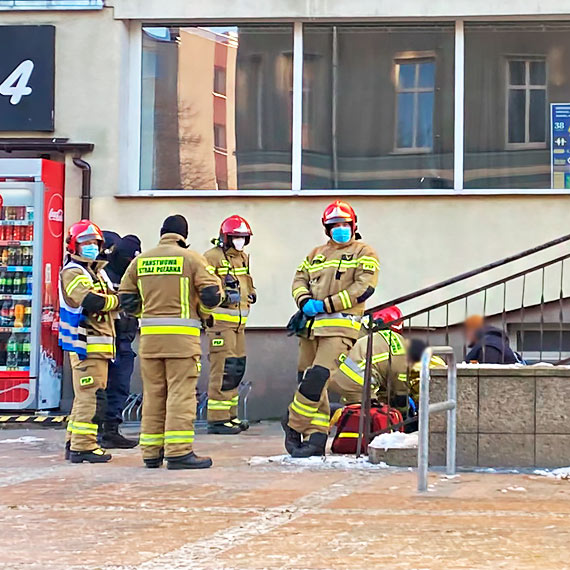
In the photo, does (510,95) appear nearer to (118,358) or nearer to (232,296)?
(232,296)

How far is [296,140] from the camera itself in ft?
44.2

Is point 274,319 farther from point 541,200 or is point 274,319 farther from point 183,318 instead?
point 183,318

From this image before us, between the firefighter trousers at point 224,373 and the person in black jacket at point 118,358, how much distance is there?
3.60 ft

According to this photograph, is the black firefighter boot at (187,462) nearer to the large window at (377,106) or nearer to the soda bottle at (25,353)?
the soda bottle at (25,353)

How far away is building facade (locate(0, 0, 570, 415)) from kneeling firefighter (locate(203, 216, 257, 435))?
102 cm

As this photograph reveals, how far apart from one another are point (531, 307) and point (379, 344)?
8.49ft

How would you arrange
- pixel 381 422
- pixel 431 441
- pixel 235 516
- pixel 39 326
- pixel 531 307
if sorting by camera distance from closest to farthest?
pixel 235 516 < pixel 431 441 < pixel 381 422 < pixel 531 307 < pixel 39 326

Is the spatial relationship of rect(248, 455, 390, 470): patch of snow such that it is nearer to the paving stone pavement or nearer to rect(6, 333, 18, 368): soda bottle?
the paving stone pavement

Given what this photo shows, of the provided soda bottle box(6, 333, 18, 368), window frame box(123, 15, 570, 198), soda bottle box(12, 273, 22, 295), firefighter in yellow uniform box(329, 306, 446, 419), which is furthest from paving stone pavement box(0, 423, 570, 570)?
window frame box(123, 15, 570, 198)

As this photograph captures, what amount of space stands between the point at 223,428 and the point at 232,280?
1437mm

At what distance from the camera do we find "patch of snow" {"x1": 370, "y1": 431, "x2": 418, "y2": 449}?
363 inches

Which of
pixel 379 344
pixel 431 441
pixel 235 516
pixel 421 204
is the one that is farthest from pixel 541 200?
Result: pixel 235 516

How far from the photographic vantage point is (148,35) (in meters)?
13.7

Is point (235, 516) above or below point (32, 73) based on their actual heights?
below
